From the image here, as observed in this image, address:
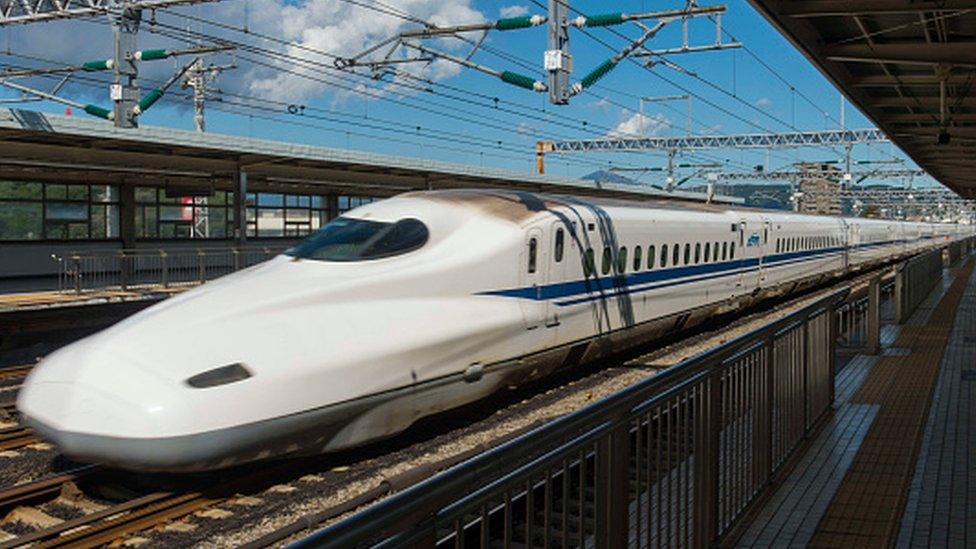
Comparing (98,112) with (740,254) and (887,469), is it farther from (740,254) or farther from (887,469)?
(887,469)

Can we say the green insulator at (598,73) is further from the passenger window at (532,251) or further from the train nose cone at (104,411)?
the train nose cone at (104,411)

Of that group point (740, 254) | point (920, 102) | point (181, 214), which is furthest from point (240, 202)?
point (920, 102)

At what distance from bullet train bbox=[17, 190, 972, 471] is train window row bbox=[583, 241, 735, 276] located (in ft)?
0.14

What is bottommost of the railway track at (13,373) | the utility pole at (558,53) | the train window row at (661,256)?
the railway track at (13,373)

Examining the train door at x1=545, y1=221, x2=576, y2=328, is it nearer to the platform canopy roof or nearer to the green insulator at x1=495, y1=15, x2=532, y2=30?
the green insulator at x1=495, y1=15, x2=532, y2=30

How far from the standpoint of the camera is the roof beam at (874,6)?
7.43m

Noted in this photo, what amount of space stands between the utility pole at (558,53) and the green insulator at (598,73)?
4.63 ft

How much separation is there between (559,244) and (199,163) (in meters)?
13.4

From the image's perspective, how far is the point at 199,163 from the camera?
20.8 meters

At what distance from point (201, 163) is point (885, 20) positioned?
637 inches

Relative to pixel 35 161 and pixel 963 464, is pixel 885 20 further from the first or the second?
pixel 35 161

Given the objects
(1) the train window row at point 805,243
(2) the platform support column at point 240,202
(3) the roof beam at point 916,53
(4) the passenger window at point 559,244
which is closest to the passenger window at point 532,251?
(4) the passenger window at point 559,244

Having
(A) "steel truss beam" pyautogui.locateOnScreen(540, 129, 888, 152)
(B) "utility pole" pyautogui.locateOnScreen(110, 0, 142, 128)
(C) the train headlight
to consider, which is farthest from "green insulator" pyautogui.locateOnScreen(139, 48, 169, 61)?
(A) "steel truss beam" pyautogui.locateOnScreen(540, 129, 888, 152)

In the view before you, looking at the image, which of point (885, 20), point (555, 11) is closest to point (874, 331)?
point (885, 20)
